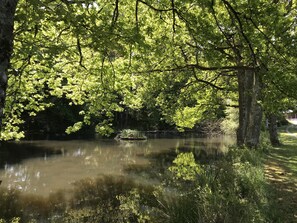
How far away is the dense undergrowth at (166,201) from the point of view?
6.34 m

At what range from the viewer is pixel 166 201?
8.27 meters

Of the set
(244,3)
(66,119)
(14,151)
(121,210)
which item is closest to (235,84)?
(121,210)

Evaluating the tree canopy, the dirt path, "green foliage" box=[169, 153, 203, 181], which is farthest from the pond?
the dirt path

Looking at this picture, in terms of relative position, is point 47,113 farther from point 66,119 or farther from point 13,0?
point 13,0

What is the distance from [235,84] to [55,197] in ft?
41.4

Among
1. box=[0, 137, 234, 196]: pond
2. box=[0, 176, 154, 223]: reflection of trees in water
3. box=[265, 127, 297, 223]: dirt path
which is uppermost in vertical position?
box=[265, 127, 297, 223]: dirt path

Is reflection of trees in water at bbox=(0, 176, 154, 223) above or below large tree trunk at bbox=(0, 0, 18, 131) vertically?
below

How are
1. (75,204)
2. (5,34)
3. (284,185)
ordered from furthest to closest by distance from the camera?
(75,204), (284,185), (5,34)

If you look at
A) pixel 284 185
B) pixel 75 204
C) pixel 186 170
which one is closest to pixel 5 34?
pixel 284 185

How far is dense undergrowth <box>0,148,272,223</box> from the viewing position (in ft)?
20.8

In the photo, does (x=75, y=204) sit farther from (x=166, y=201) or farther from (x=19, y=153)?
(x=19, y=153)

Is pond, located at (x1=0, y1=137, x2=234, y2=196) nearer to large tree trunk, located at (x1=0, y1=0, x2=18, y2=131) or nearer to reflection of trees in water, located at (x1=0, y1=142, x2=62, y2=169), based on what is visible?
reflection of trees in water, located at (x1=0, y1=142, x2=62, y2=169)

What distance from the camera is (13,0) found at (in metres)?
2.61

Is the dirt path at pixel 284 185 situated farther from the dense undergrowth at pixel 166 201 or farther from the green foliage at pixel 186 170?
the green foliage at pixel 186 170
